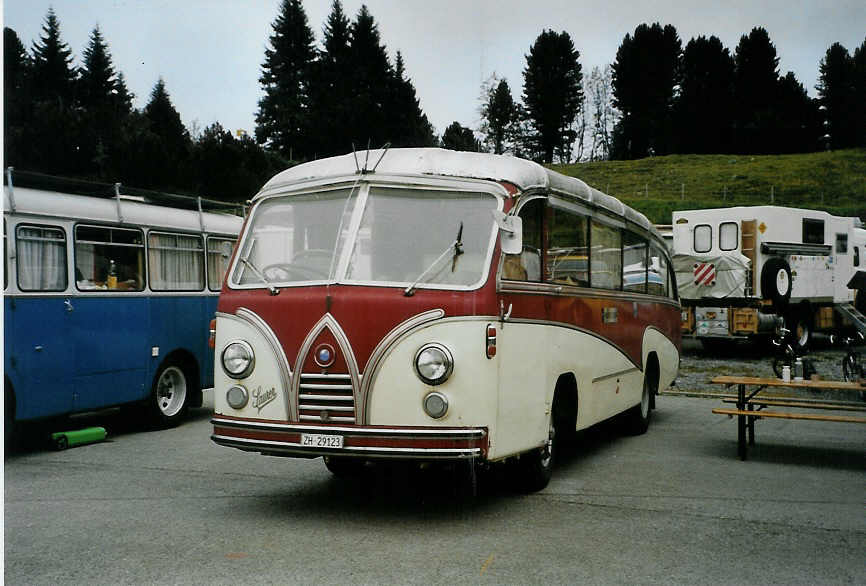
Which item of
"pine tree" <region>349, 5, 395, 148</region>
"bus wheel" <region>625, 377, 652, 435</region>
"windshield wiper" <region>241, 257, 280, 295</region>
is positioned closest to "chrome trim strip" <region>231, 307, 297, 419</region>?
"windshield wiper" <region>241, 257, 280, 295</region>

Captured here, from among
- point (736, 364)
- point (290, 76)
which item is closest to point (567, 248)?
point (290, 76)

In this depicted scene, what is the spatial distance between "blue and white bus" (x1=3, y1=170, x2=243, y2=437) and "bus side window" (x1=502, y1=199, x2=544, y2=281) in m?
3.14

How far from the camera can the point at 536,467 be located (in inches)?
312

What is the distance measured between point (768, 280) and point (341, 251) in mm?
15150

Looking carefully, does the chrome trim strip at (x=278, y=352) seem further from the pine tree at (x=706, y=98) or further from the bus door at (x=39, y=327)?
the pine tree at (x=706, y=98)

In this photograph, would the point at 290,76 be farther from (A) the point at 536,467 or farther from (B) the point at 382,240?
(A) the point at 536,467

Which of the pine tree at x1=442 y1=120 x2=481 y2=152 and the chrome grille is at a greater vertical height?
the pine tree at x1=442 y1=120 x2=481 y2=152

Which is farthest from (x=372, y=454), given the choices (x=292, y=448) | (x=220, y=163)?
(x=220, y=163)

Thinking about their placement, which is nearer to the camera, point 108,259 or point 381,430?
point 381,430

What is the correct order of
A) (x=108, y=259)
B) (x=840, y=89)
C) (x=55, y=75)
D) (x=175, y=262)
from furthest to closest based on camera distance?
(x=55, y=75) → (x=840, y=89) → (x=175, y=262) → (x=108, y=259)

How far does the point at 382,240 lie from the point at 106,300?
17.6 ft

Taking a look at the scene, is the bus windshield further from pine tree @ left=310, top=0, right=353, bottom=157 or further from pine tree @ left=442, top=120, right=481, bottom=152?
pine tree @ left=442, top=120, right=481, bottom=152

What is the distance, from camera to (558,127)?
66125mm

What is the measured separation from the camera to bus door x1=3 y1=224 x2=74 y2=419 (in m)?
9.64
